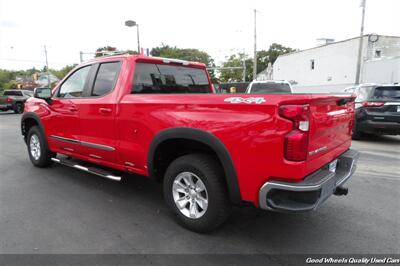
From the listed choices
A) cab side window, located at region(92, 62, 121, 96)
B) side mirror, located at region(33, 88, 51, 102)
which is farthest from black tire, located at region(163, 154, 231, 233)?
side mirror, located at region(33, 88, 51, 102)

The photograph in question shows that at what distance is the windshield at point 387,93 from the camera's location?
26.3 feet

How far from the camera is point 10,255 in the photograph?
9.32 ft

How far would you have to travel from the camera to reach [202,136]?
293 cm

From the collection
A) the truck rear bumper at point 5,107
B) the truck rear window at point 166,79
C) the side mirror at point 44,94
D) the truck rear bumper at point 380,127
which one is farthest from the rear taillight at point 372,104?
the truck rear bumper at point 5,107

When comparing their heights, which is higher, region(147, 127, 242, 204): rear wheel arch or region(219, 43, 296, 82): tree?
region(219, 43, 296, 82): tree

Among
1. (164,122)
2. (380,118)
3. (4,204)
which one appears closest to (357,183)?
(164,122)

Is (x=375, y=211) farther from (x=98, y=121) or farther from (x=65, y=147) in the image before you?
(x=65, y=147)

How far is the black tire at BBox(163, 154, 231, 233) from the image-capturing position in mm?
2965

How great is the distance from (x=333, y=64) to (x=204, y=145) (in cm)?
2935

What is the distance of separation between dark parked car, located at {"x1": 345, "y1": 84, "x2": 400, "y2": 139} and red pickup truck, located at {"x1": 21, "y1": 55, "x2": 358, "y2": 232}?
5.27m

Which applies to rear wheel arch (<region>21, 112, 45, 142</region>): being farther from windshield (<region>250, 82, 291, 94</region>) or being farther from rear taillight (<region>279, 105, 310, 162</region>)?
windshield (<region>250, 82, 291, 94</region>)

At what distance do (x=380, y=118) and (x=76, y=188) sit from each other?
7650 mm

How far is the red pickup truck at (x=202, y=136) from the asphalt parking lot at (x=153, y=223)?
1.11ft

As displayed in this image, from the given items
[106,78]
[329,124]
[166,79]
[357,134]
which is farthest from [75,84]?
[357,134]
